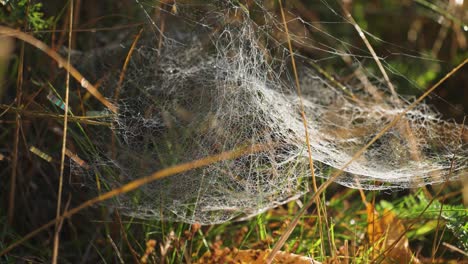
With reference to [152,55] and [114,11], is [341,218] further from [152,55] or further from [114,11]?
[114,11]

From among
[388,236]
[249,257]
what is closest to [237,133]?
[249,257]

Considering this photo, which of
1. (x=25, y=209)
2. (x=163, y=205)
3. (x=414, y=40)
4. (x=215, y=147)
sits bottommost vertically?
(x=25, y=209)

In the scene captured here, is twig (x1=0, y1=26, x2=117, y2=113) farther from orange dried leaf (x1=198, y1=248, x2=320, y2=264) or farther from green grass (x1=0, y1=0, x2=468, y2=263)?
orange dried leaf (x1=198, y1=248, x2=320, y2=264)

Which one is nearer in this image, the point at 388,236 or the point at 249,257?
the point at 249,257

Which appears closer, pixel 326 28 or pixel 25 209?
pixel 25 209

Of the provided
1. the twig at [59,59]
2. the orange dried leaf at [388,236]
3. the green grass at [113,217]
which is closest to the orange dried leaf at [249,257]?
the green grass at [113,217]

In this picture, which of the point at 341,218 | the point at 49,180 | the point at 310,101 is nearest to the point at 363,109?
the point at 310,101

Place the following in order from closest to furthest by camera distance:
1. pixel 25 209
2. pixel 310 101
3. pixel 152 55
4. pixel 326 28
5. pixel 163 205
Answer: pixel 163 205, pixel 25 209, pixel 152 55, pixel 310 101, pixel 326 28

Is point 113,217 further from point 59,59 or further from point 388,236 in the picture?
point 388,236
